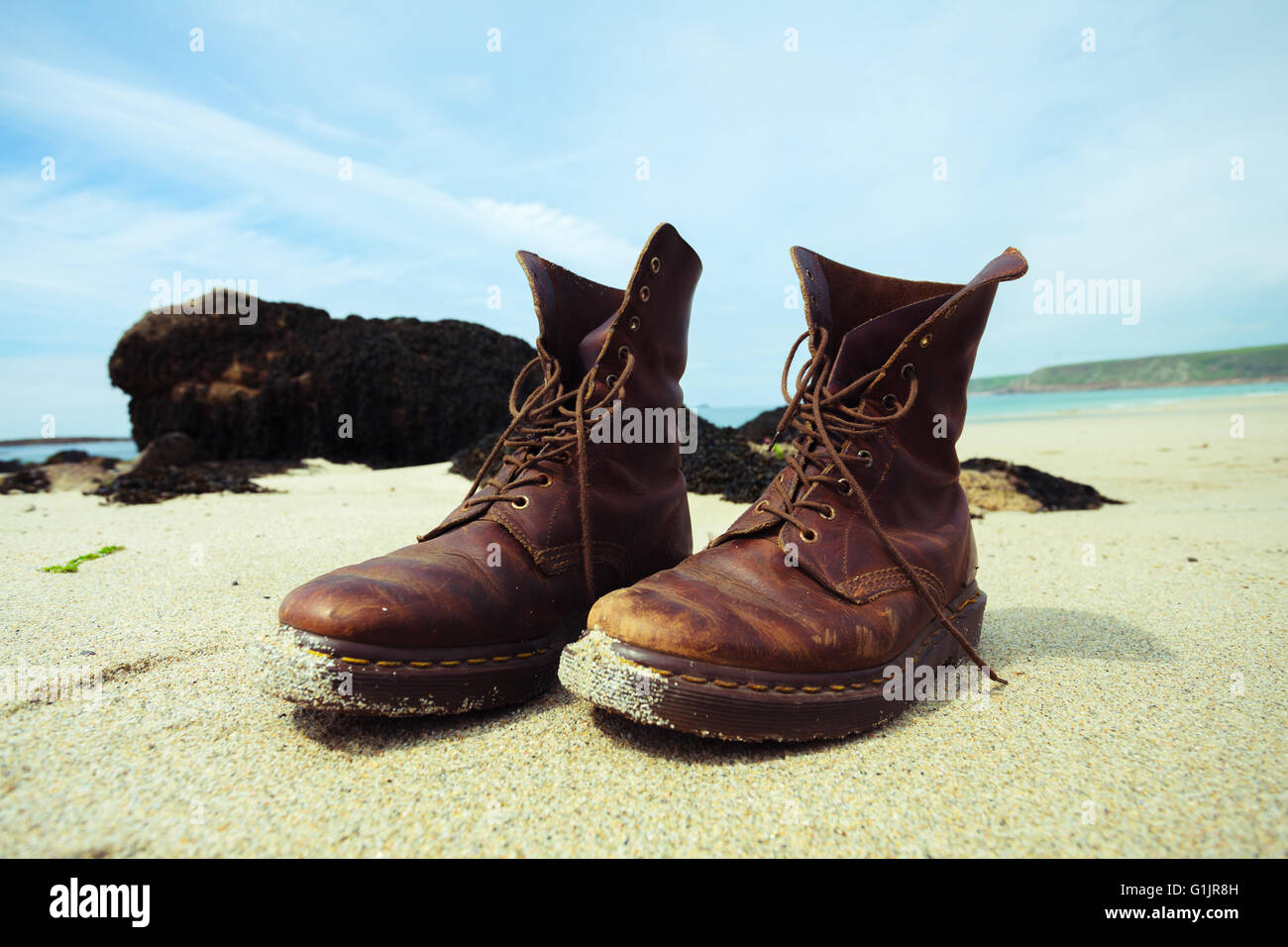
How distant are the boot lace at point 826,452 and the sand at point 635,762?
1.07ft

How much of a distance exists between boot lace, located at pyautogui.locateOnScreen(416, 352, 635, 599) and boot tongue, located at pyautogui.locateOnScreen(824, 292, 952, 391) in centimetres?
55

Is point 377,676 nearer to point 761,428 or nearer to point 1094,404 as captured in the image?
point 761,428

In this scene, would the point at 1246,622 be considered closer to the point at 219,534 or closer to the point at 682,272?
the point at 682,272

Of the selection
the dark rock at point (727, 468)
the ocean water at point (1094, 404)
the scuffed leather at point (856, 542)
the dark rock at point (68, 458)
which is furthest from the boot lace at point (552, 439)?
the ocean water at point (1094, 404)

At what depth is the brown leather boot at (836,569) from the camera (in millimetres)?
1328

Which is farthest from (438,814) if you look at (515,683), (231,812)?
(515,683)

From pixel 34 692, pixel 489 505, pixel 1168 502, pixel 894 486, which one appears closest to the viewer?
pixel 34 692

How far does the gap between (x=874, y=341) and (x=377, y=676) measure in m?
1.36

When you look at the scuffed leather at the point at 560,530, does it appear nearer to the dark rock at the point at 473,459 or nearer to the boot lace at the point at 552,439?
the boot lace at the point at 552,439

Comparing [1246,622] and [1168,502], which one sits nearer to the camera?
[1246,622]

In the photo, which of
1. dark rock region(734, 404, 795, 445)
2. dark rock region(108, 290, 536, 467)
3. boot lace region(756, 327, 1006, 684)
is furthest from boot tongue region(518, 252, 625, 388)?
dark rock region(108, 290, 536, 467)

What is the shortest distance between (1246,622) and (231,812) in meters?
2.83
